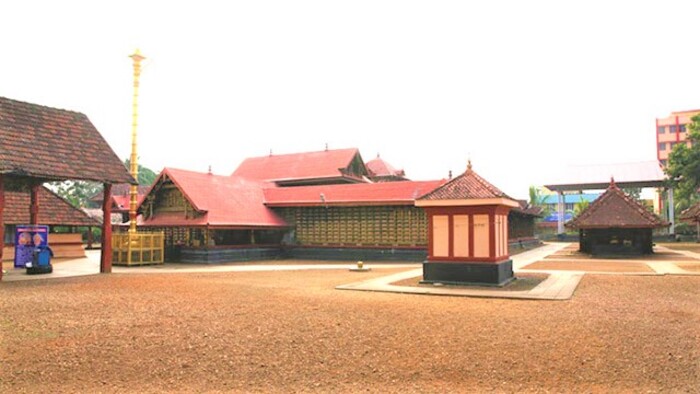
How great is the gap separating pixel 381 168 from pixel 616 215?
21.7 metres

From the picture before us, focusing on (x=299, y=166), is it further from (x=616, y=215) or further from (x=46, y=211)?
(x=616, y=215)

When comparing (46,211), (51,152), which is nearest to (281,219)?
(46,211)

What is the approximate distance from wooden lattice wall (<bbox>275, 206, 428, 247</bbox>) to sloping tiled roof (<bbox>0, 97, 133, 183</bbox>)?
11.1 m

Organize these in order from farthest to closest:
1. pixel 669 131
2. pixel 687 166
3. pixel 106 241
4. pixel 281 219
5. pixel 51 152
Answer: pixel 669 131 < pixel 687 166 < pixel 281 219 < pixel 106 241 < pixel 51 152

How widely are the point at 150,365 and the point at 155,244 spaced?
1843 centimetres

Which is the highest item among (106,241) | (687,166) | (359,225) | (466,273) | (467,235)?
(687,166)

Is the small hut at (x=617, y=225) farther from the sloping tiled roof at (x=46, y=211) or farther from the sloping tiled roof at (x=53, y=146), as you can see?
the sloping tiled roof at (x=46, y=211)

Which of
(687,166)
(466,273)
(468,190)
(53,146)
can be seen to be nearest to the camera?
(466,273)

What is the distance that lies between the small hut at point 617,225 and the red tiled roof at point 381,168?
19183 millimetres

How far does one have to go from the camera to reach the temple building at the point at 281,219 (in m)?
24.9

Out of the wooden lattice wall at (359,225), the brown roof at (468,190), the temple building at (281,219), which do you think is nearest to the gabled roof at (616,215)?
the temple building at (281,219)

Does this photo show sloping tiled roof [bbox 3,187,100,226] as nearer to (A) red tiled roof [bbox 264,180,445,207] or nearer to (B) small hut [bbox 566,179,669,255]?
(A) red tiled roof [bbox 264,180,445,207]

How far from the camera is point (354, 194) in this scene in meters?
27.4

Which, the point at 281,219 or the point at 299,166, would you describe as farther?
the point at 299,166
